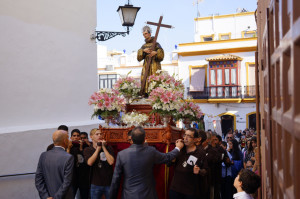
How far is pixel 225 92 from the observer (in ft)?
91.5

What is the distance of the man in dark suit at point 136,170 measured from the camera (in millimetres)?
4332

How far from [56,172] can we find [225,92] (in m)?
24.5

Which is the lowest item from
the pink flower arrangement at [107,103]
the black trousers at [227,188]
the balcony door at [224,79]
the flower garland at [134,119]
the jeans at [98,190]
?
the black trousers at [227,188]

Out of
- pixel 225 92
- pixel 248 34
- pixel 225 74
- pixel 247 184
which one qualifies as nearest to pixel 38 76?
pixel 247 184

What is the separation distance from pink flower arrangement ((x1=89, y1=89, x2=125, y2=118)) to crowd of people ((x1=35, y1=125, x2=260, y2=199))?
38 centimetres

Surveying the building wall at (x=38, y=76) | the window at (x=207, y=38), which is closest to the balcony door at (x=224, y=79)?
the window at (x=207, y=38)

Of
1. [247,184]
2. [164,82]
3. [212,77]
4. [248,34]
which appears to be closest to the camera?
[247,184]

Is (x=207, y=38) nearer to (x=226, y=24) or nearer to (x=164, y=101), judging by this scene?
(x=226, y=24)

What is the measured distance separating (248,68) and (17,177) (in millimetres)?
22854

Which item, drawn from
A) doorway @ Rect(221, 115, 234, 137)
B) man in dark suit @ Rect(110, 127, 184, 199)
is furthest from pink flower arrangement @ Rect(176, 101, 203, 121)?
doorway @ Rect(221, 115, 234, 137)

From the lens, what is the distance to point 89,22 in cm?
960

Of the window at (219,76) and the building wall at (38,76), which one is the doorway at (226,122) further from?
the building wall at (38,76)

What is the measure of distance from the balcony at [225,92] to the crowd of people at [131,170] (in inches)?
840

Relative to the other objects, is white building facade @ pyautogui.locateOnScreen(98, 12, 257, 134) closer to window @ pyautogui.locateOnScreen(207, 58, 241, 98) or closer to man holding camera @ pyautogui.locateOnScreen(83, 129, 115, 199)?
window @ pyautogui.locateOnScreen(207, 58, 241, 98)
